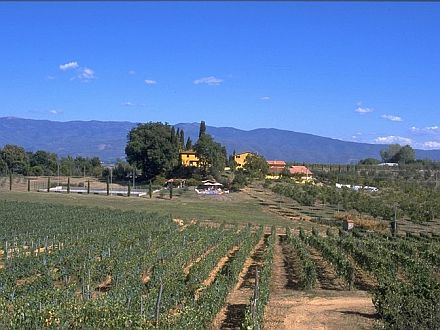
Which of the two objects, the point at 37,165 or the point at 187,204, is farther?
the point at 37,165

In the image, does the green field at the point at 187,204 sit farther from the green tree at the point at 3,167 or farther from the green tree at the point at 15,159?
the green tree at the point at 15,159

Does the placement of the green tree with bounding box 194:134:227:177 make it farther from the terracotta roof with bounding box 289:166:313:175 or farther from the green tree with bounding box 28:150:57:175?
the green tree with bounding box 28:150:57:175

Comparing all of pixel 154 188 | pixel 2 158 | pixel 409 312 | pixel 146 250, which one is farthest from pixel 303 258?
pixel 2 158

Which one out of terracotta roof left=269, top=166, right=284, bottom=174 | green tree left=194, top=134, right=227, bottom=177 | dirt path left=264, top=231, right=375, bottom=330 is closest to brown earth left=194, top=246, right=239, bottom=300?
dirt path left=264, top=231, right=375, bottom=330

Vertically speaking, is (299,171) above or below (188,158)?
below

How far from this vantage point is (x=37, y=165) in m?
122

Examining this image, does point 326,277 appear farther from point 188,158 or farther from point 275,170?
point 275,170

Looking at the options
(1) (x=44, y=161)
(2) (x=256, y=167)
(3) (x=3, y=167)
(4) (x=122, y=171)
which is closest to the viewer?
(2) (x=256, y=167)

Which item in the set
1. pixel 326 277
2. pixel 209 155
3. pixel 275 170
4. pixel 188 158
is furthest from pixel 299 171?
pixel 326 277

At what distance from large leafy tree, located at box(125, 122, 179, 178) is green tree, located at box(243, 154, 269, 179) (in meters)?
13.3


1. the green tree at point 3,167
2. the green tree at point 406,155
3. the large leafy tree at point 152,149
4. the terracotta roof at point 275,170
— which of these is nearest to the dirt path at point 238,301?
the large leafy tree at point 152,149

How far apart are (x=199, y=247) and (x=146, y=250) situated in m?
3.50

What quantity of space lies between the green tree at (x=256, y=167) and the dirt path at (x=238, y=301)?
6869 centimetres

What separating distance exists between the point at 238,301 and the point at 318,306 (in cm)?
317
